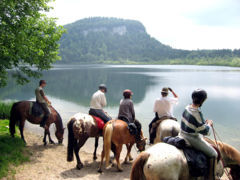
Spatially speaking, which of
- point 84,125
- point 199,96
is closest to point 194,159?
point 199,96

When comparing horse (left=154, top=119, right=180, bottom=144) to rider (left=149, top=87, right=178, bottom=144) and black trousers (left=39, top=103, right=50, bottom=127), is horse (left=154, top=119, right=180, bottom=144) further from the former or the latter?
black trousers (left=39, top=103, right=50, bottom=127)

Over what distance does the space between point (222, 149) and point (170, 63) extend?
16576cm

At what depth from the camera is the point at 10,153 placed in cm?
688

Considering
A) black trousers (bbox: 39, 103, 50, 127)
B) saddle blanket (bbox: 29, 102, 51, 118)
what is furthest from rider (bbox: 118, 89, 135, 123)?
saddle blanket (bbox: 29, 102, 51, 118)

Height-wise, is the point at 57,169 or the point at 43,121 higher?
the point at 43,121

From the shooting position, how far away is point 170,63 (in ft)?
539

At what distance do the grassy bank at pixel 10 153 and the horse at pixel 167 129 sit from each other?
4583 mm

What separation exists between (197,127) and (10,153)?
6.18m

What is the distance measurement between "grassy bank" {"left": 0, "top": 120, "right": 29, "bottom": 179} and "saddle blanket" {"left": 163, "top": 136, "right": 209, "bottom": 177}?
4675 mm

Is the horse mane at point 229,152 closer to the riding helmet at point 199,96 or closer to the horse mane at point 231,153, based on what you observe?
the horse mane at point 231,153

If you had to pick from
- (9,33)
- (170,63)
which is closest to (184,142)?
(9,33)

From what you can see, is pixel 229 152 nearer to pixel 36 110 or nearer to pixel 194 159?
pixel 194 159

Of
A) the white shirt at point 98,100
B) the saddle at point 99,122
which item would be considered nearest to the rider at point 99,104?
the white shirt at point 98,100

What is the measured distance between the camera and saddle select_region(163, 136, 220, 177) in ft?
12.9
